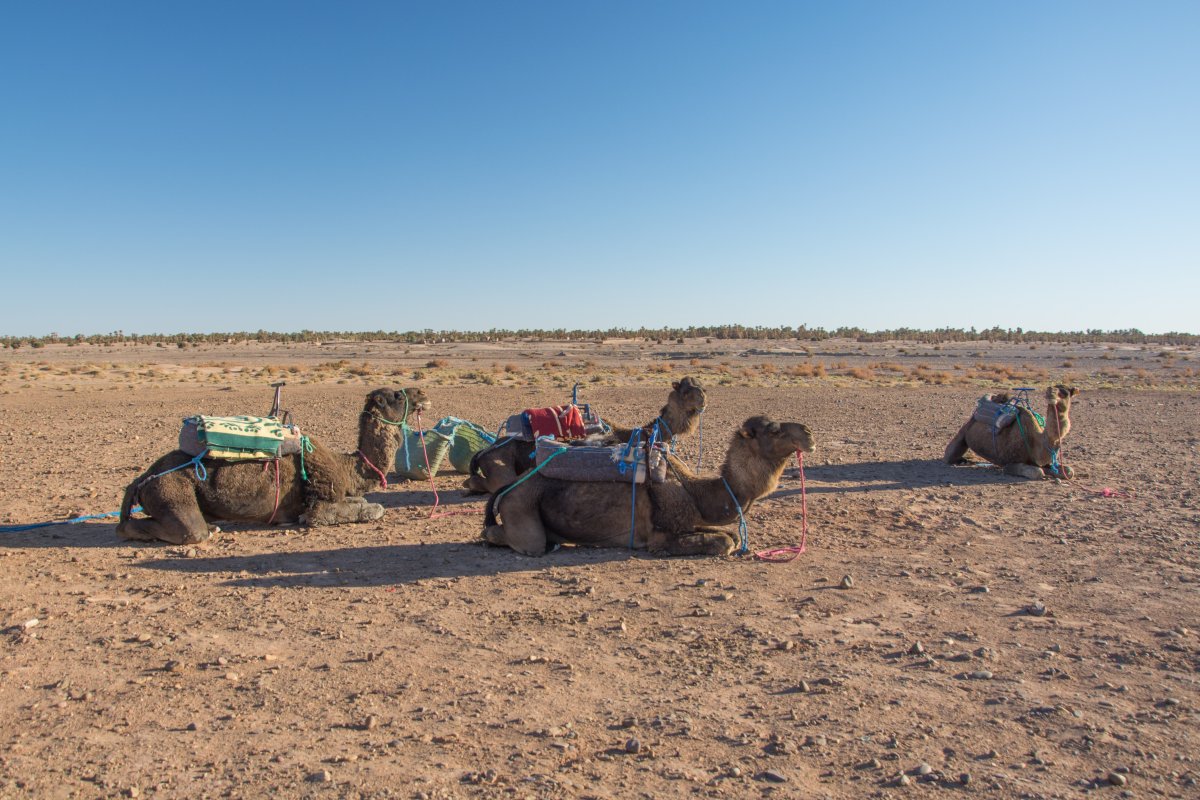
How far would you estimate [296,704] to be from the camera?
15.0 feet

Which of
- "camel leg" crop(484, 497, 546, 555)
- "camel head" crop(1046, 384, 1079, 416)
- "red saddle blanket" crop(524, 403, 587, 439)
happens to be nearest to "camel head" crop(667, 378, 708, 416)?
"red saddle blanket" crop(524, 403, 587, 439)

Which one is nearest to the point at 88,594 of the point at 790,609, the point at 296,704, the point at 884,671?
the point at 296,704

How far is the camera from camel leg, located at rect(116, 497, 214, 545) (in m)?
7.60

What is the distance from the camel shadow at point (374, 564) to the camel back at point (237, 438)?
104 centimetres

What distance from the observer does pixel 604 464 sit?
24.8 ft

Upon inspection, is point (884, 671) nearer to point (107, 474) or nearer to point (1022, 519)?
point (1022, 519)

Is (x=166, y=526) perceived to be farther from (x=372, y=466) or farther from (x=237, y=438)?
(x=372, y=466)

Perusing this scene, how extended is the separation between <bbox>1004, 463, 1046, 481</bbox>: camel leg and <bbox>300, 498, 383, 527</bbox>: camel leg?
8.73 metres

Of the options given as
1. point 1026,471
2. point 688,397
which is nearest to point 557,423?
point 688,397

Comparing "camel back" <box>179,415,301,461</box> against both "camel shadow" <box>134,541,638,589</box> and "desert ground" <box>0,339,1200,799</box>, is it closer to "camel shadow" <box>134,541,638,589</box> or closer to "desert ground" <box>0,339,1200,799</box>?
"desert ground" <box>0,339,1200,799</box>

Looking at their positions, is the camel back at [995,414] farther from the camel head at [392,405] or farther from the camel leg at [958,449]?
the camel head at [392,405]

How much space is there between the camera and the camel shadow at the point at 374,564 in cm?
683

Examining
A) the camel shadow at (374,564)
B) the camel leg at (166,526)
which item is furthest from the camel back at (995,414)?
the camel leg at (166,526)

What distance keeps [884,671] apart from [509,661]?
2.30 m
